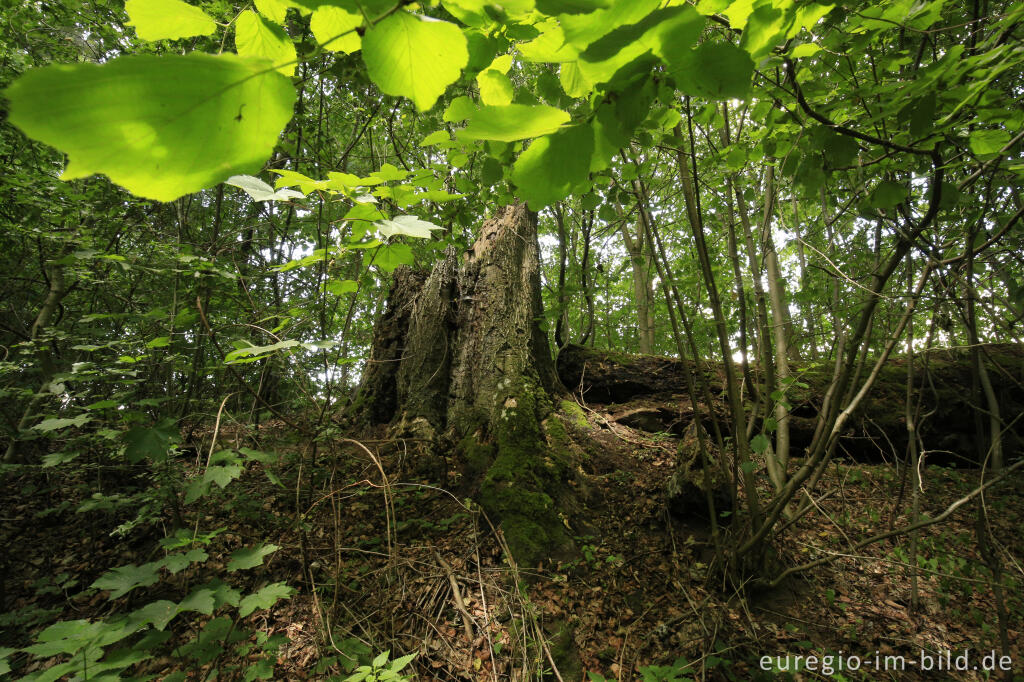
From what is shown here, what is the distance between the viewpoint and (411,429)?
3557 mm

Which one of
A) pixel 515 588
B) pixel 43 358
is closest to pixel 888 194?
pixel 515 588

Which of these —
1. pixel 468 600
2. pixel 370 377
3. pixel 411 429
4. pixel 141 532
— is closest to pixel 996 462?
pixel 468 600

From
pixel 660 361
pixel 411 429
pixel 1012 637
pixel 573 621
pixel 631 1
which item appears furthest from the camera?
pixel 660 361

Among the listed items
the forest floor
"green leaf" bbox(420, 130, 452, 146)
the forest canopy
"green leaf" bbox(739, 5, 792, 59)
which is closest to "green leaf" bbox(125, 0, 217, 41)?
the forest canopy

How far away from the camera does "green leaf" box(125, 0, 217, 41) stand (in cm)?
51

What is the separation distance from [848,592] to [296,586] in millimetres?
3550

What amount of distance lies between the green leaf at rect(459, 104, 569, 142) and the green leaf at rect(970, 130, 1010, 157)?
1.23m

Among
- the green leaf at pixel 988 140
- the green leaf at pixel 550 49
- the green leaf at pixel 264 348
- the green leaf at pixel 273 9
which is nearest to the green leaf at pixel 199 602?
the green leaf at pixel 264 348

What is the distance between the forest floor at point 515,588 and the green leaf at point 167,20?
162cm

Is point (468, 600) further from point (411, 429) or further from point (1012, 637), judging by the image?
point (1012, 637)

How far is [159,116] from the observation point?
36 cm

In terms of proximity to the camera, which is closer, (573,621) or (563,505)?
(573,621)

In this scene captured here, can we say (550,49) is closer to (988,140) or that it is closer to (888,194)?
(888,194)

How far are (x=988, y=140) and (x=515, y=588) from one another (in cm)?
249
